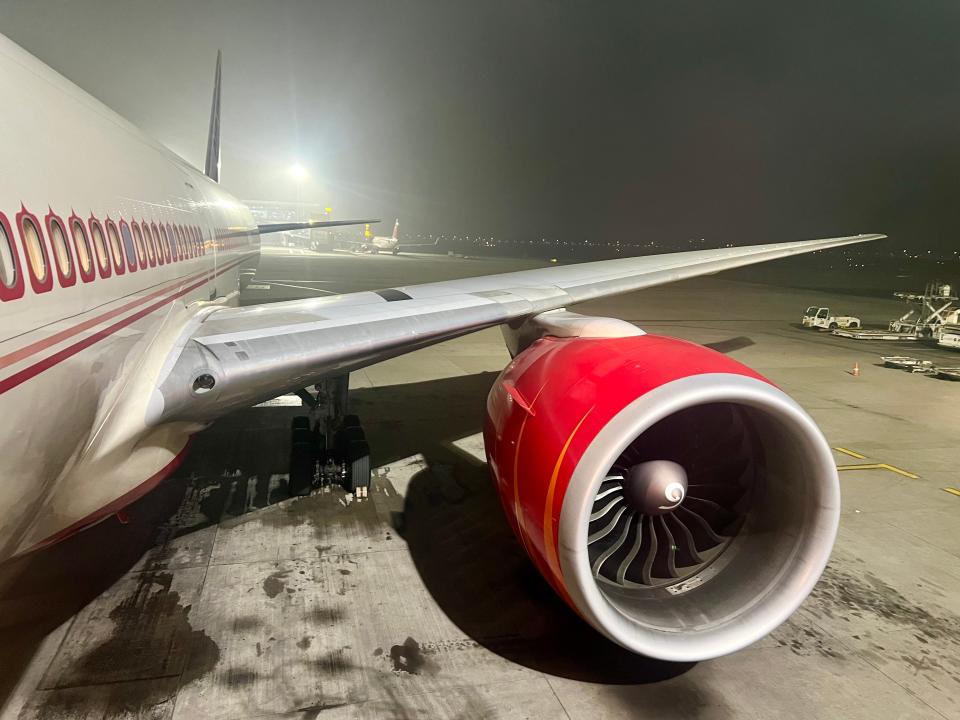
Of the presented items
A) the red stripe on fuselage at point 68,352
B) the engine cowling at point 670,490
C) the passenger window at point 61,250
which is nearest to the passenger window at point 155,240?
the red stripe on fuselage at point 68,352

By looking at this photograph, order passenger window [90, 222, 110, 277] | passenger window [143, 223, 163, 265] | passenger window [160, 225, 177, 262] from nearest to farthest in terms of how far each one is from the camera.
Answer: passenger window [90, 222, 110, 277] < passenger window [143, 223, 163, 265] < passenger window [160, 225, 177, 262]

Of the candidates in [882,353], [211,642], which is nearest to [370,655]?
[211,642]

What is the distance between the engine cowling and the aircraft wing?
1.29 m

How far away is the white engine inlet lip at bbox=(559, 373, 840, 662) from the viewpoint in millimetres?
3092

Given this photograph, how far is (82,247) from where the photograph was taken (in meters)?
2.87

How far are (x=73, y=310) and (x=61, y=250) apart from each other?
0.84ft

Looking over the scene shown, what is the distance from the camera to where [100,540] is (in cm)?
503

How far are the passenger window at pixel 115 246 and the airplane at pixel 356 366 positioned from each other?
18 millimetres

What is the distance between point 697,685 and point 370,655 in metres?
2.00

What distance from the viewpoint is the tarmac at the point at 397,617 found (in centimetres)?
349

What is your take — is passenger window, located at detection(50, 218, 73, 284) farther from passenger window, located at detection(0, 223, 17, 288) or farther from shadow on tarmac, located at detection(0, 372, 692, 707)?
shadow on tarmac, located at detection(0, 372, 692, 707)

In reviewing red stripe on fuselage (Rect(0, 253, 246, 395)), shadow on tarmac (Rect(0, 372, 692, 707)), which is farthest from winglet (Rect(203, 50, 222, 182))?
red stripe on fuselage (Rect(0, 253, 246, 395))

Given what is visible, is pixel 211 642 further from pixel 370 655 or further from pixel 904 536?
pixel 904 536

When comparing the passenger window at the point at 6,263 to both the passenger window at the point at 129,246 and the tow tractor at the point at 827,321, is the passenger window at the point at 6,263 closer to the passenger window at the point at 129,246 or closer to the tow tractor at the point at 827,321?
the passenger window at the point at 129,246
